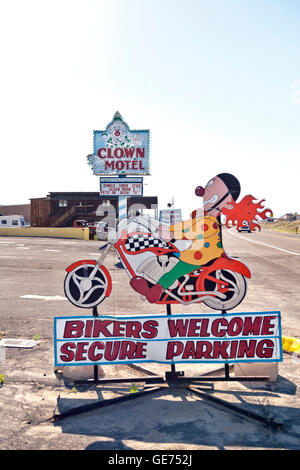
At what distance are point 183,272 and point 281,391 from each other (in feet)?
8.03

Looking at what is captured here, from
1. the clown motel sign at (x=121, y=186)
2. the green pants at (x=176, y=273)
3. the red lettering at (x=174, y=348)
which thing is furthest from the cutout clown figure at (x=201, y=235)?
the clown motel sign at (x=121, y=186)

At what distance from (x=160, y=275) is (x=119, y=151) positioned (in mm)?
8122

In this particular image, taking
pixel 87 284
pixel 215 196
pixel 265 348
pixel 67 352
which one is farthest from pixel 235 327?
pixel 67 352

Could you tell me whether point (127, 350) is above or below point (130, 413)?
above

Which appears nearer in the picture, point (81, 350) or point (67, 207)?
point (81, 350)

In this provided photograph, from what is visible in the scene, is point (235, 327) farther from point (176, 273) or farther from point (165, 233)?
point (165, 233)

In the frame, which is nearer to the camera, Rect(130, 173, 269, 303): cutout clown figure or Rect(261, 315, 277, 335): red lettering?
Rect(261, 315, 277, 335): red lettering

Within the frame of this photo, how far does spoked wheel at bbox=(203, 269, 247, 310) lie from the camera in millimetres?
5930

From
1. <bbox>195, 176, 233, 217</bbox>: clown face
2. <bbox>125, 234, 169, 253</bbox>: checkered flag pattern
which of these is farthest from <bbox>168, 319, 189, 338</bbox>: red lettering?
<bbox>195, 176, 233, 217</bbox>: clown face

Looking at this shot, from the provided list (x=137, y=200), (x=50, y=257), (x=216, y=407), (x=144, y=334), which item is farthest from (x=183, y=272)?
(x=137, y=200)

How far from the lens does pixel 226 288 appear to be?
595 cm

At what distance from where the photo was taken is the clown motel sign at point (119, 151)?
42.2 ft

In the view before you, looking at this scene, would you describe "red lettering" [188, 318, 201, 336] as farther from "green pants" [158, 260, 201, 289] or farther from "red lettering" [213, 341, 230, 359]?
"green pants" [158, 260, 201, 289]

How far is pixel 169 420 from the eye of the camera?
4703mm
